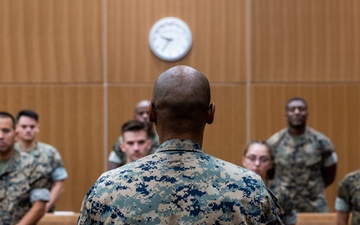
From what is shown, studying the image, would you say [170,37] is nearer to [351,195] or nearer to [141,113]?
[141,113]

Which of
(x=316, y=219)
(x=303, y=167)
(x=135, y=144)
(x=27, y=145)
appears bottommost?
(x=316, y=219)

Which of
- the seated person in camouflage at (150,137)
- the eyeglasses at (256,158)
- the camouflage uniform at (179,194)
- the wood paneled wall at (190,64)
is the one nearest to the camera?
the camouflage uniform at (179,194)

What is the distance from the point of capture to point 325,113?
8.64 meters

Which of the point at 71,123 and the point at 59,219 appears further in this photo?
the point at 71,123

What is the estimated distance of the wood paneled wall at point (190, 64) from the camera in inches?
339

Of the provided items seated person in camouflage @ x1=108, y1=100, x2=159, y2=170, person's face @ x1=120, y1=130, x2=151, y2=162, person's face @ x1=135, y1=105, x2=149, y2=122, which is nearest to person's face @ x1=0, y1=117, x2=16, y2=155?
person's face @ x1=120, y1=130, x2=151, y2=162

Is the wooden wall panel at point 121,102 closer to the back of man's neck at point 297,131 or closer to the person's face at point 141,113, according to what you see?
the person's face at point 141,113

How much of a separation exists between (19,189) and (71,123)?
3.39m

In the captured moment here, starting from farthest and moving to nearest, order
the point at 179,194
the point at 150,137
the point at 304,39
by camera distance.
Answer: the point at 304,39 → the point at 150,137 → the point at 179,194

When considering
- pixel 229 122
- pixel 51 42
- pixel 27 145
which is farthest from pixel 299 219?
pixel 51 42

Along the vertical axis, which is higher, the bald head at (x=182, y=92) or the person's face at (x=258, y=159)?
the bald head at (x=182, y=92)

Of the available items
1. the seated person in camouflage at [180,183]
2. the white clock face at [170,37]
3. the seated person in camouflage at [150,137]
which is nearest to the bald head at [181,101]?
the seated person in camouflage at [180,183]

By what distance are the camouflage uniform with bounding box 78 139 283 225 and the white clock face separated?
20.2 ft

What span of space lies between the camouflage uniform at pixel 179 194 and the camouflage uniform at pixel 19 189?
3010mm
